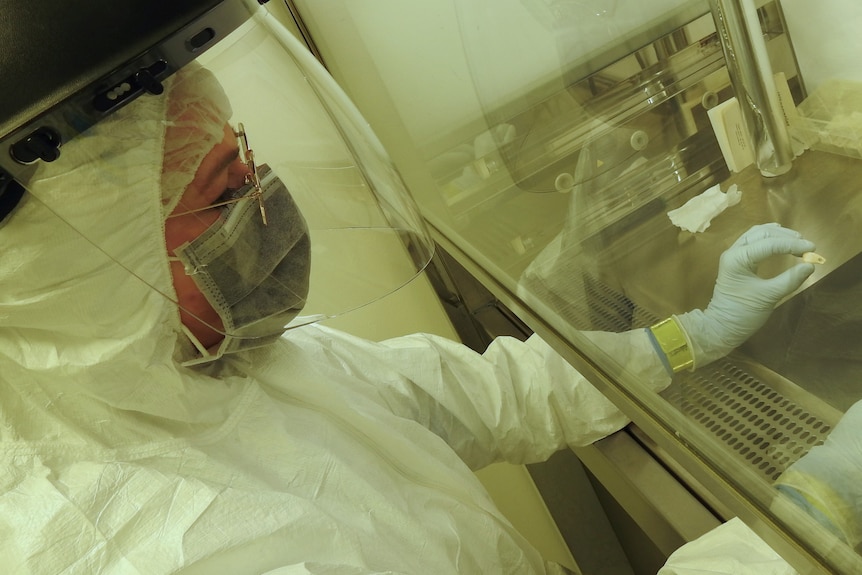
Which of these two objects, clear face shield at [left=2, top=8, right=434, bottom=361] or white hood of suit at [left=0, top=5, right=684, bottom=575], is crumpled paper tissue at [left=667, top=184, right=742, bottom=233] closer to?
white hood of suit at [left=0, top=5, right=684, bottom=575]

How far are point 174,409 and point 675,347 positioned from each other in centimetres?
47

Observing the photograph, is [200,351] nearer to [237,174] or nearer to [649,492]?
[237,174]

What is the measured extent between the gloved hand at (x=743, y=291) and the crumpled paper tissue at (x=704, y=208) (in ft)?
0.23

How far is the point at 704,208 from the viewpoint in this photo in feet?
2.35

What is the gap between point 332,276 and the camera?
2.88ft

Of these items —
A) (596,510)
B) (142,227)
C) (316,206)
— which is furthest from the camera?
(596,510)

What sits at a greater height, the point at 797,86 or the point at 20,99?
the point at 20,99

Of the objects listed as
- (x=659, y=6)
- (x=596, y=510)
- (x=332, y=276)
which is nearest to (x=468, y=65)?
(x=659, y=6)

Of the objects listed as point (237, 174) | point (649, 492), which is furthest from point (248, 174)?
point (649, 492)

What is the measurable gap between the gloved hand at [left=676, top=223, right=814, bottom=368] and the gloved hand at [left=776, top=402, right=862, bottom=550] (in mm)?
111

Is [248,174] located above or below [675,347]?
above

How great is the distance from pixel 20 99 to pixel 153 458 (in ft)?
1.08

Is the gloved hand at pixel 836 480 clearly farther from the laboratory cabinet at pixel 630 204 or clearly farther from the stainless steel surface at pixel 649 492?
the stainless steel surface at pixel 649 492

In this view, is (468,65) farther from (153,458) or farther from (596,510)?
(596,510)
